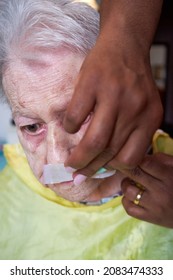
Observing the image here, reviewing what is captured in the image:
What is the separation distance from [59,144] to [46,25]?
27 cm

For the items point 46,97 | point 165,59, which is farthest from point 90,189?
point 165,59

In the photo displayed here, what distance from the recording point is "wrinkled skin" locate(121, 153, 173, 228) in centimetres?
72

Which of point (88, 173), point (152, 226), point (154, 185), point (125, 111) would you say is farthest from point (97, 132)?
point (152, 226)

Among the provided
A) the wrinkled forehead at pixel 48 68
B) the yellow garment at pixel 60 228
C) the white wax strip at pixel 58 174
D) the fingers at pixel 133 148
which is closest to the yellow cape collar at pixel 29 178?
the yellow garment at pixel 60 228

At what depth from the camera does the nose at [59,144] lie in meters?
0.86

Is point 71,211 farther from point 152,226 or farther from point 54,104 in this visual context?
point 54,104

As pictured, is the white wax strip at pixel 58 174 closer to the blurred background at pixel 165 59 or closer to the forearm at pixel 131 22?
the forearm at pixel 131 22

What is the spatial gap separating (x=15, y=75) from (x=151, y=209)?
426 mm

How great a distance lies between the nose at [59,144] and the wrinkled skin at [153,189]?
0.49 feet

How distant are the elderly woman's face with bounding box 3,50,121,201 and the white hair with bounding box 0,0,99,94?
0.03 m

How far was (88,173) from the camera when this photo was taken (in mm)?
596

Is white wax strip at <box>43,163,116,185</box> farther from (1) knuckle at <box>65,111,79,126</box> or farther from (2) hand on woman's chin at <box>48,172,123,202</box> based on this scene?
(1) knuckle at <box>65,111,79,126</box>

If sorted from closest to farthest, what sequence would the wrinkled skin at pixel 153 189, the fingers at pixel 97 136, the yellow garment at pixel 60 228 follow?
the fingers at pixel 97 136 → the wrinkled skin at pixel 153 189 → the yellow garment at pixel 60 228

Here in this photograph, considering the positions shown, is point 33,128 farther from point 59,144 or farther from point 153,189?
point 153,189
